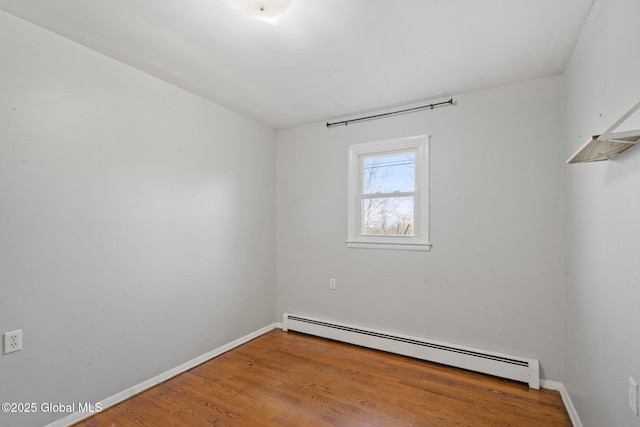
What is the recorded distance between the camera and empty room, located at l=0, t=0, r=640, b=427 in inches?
65.9

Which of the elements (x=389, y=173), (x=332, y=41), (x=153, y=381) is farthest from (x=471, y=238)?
(x=153, y=381)

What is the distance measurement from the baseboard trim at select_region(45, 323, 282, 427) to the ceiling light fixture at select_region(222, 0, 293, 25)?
105 inches

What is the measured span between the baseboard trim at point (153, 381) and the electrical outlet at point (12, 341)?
54cm

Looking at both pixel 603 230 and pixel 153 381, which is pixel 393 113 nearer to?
pixel 603 230

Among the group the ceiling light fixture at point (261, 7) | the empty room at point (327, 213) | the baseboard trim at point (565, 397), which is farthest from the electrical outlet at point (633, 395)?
the ceiling light fixture at point (261, 7)

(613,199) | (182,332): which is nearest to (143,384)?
(182,332)

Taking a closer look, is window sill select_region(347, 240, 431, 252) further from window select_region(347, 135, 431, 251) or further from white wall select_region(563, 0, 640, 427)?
white wall select_region(563, 0, 640, 427)

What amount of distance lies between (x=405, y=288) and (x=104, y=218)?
2.64 m

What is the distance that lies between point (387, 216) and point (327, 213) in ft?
2.28

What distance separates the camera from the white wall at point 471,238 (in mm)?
2398

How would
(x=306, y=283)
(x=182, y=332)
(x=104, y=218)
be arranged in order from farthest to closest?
1. (x=306, y=283)
2. (x=182, y=332)
3. (x=104, y=218)

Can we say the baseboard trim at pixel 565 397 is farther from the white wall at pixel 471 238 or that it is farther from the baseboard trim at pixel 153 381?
the baseboard trim at pixel 153 381

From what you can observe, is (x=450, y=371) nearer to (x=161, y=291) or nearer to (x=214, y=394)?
(x=214, y=394)

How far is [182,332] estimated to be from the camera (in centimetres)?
265
